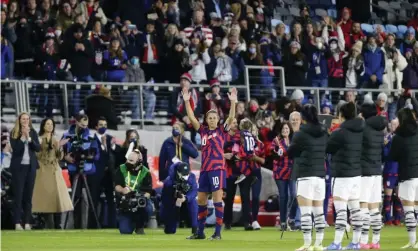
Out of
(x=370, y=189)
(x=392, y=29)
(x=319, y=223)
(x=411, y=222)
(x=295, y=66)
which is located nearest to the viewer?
(x=319, y=223)

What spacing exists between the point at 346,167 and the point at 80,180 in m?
9.37

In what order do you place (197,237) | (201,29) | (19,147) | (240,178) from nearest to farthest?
(197,237) < (19,147) < (240,178) < (201,29)

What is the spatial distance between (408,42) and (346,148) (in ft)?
62.8

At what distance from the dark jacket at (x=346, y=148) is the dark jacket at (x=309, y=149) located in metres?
0.27

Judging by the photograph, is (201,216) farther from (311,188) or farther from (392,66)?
(392,66)

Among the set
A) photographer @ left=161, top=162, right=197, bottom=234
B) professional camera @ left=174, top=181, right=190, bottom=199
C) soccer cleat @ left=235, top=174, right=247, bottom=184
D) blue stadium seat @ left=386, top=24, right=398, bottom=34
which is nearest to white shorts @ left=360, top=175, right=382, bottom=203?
photographer @ left=161, top=162, right=197, bottom=234

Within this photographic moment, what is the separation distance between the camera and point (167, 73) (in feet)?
→ 107

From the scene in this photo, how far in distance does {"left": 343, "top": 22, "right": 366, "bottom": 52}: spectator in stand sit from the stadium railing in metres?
6.48

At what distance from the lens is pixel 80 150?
27984 mm

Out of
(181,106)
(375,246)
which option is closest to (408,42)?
(181,106)

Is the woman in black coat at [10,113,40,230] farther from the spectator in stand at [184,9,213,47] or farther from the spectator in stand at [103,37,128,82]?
the spectator in stand at [184,9,213,47]

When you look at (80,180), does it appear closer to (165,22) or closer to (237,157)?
(237,157)

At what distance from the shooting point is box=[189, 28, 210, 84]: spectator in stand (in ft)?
107

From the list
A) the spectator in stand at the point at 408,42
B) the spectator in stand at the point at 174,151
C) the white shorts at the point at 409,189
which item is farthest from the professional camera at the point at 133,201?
the spectator in stand at the point at 408,42
